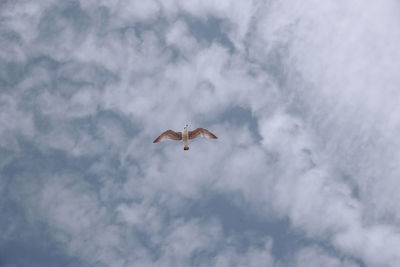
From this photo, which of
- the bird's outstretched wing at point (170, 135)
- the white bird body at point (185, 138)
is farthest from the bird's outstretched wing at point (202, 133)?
the bird's outstretched wing at point (170, 135)

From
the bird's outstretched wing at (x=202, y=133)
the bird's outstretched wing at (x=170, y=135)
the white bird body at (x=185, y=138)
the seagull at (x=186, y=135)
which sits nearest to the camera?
the white bird body at (x=185, y=138)

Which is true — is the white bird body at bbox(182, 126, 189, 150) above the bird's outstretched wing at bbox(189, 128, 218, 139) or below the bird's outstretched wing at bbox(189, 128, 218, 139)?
below

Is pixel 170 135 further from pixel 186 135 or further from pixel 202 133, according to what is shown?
pixel 202 133

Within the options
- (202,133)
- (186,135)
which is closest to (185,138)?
(186,135)

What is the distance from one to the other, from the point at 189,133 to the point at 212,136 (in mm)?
4648

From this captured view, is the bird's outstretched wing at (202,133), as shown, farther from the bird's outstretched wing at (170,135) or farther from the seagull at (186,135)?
the bird's outstretched wing at (170,135)

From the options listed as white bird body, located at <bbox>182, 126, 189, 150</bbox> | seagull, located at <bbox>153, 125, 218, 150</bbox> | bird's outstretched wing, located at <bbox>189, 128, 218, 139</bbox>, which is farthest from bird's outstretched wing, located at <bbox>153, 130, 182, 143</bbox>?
bird's outstretched wing, located at <bbox>189, 128, 218, 139</bbox>

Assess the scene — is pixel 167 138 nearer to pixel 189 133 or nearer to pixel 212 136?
pixel 189 133

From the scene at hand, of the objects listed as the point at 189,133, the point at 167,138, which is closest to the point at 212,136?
the point at 189,133

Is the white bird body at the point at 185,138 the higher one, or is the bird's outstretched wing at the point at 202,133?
the bird's outstretched wing at the point at 202,133

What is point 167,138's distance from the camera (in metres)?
66.4

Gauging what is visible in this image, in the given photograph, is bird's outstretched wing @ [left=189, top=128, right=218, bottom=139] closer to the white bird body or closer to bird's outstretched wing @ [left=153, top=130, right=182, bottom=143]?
the white bird body

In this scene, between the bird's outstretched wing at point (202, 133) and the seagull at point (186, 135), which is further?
the bird's outstretched wing at point (202, 133)

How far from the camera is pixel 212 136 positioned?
6575cm
